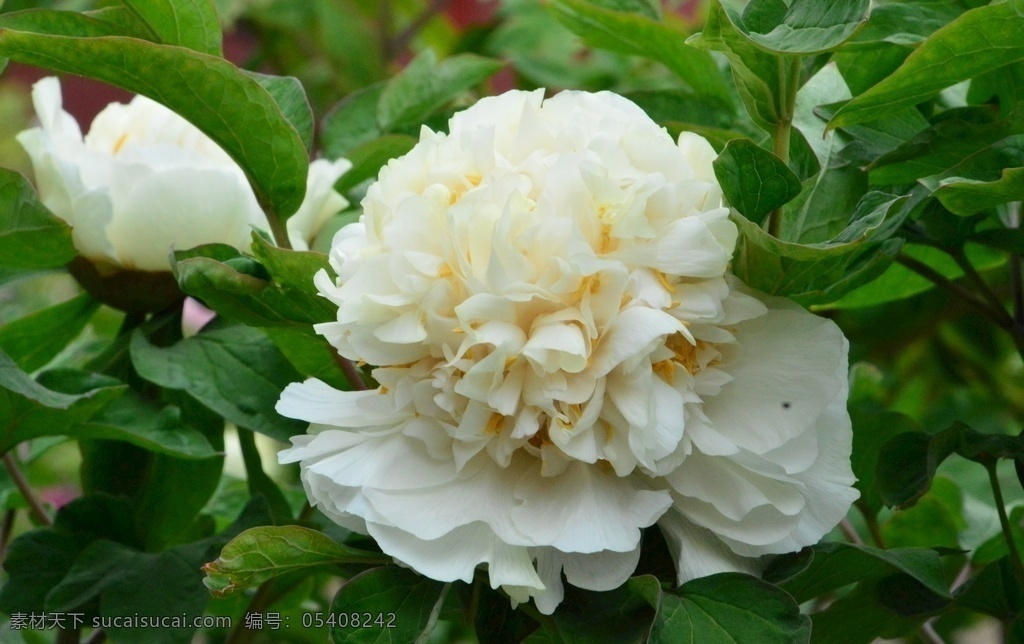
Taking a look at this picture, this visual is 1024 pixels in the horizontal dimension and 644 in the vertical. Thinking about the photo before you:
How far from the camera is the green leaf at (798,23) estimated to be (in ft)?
0.88

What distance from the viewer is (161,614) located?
391mm

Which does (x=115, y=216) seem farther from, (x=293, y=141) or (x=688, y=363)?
(x=688, y=363)

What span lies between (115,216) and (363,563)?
186mm

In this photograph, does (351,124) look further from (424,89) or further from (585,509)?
(585,509)

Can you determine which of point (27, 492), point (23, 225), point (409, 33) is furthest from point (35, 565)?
point (409, 33)

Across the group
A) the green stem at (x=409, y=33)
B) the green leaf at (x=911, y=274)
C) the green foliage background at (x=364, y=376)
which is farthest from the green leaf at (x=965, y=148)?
the green stem at (x=409, y=33)

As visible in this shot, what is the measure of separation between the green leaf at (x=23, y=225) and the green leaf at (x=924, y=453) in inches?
12.1

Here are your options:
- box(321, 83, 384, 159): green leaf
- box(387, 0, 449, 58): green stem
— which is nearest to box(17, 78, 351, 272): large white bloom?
box(321, 83, 384, 159): green leaf

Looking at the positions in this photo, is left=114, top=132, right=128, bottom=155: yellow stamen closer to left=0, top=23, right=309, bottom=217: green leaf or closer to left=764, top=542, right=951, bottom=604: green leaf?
left=0, top=23, right=309, bottom=217: green leaf

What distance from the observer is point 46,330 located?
0.46 m

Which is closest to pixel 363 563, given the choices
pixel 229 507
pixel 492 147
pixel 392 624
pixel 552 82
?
pixel 392 624

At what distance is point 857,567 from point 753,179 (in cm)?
13

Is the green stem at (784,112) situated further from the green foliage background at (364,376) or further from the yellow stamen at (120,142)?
the yellow stamen at (120,142)

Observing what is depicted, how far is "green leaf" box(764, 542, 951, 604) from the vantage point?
0.31 meters
